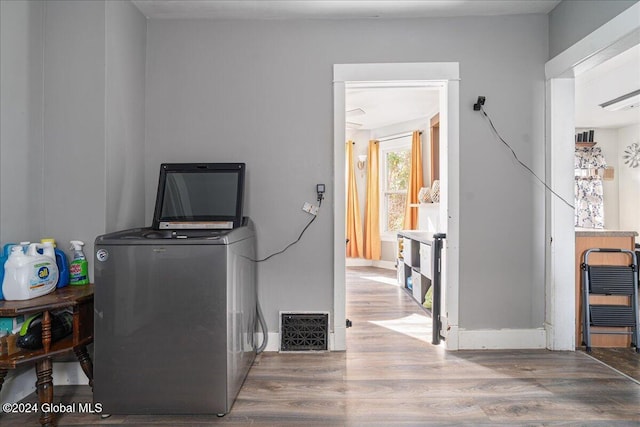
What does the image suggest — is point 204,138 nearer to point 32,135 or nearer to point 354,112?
point 32,135

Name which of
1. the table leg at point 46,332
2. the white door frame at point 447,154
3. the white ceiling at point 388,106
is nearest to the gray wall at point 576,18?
the white door frame at point 447,154

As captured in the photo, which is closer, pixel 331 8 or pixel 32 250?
pixel 32 250

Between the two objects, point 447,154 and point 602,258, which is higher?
point 447,154

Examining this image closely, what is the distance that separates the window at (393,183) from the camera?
591cm

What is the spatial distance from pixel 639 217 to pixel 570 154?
4.74 m

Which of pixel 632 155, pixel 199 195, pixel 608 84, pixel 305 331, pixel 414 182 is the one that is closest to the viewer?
pixel 199 195

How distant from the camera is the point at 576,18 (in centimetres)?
223

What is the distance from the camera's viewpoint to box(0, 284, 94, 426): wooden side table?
5.08 ft

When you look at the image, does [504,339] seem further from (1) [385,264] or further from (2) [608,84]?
(1) [385,264]

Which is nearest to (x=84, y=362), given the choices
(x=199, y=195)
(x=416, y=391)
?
(x=199, y=195)

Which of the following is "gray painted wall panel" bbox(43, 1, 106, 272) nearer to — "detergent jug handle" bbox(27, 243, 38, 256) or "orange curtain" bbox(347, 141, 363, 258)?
"detergent jug handle" bbox(27, 243, 38, 256)

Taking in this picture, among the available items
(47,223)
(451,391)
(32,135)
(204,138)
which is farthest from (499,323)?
(32,135)

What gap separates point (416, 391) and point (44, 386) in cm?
197

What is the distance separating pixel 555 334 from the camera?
2502mm
